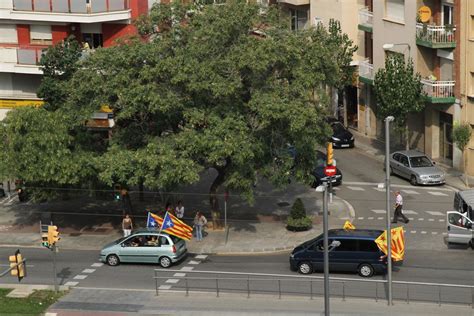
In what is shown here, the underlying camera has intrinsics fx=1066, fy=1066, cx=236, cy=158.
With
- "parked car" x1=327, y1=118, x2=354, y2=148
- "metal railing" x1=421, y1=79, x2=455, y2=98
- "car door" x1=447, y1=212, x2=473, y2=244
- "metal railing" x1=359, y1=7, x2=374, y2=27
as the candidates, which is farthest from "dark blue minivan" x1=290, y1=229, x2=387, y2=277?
"metal railing" x1=359, y1=7, x2=374, y2=27

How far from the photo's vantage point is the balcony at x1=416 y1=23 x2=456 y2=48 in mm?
64875

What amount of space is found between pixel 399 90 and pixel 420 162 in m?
4.66

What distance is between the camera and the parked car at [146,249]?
2023 inches

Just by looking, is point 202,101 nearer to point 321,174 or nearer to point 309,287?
point 309,287

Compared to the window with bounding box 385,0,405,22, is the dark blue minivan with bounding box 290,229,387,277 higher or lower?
lower

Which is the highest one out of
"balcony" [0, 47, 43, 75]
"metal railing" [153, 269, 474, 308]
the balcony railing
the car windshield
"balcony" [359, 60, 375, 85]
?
the balcony railing

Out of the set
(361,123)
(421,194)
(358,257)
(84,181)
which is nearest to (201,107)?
(84,181)

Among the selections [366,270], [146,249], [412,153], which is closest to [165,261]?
[146,249]

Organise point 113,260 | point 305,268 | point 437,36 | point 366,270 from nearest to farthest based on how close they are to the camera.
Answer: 1. point 366,270
2. point 305,268
3. point 113,260
4. point 437,36

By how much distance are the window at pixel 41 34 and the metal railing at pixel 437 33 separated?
932 inches

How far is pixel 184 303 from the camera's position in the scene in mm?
46094

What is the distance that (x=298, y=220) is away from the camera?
55906 mm

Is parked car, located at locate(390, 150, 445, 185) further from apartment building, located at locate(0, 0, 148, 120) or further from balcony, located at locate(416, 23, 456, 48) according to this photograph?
apartment building, located at locate(0, 0, 148, 120)

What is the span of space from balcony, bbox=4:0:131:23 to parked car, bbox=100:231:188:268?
19.9 m
